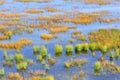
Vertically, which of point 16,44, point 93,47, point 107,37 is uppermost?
point 93,47

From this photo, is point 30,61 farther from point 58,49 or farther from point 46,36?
point 46,36

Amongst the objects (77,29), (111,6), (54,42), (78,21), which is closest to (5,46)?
(54,42)

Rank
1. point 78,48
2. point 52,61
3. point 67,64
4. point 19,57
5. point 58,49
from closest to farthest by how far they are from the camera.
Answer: point 67,64
point 52,61
point 19,57
point 58,49
point 78,48

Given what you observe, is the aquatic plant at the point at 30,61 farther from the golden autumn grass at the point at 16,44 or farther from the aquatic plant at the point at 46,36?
the aquatic plant at the point at 46,36

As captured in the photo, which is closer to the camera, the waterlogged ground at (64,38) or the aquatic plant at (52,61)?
the waterlogged ground at (64,38)

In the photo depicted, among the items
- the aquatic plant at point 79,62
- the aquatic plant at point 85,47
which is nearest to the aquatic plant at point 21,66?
the aquatic plant at point 79,62

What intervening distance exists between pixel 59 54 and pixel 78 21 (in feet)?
50.4

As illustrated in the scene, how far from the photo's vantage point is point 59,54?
27.0 meters

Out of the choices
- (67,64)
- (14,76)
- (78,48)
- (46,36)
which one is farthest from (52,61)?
(46,36)

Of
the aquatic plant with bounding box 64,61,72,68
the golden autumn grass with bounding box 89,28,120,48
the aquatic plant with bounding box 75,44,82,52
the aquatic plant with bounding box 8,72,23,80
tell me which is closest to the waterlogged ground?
the aquatic plant with bounding box 64,61,72,68

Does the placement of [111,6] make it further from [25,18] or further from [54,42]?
[54,42]

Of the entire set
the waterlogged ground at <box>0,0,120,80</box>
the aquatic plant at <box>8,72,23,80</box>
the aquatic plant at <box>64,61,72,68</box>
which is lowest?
the waterlogged ground at <box>0,0,120,80</box>

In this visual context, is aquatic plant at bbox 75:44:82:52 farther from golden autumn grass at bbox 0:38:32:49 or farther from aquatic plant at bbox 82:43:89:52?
golden autumn grass at bbox 0:38:32:49

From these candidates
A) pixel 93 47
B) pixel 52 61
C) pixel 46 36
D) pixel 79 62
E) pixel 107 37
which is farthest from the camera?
pixel 46 36
